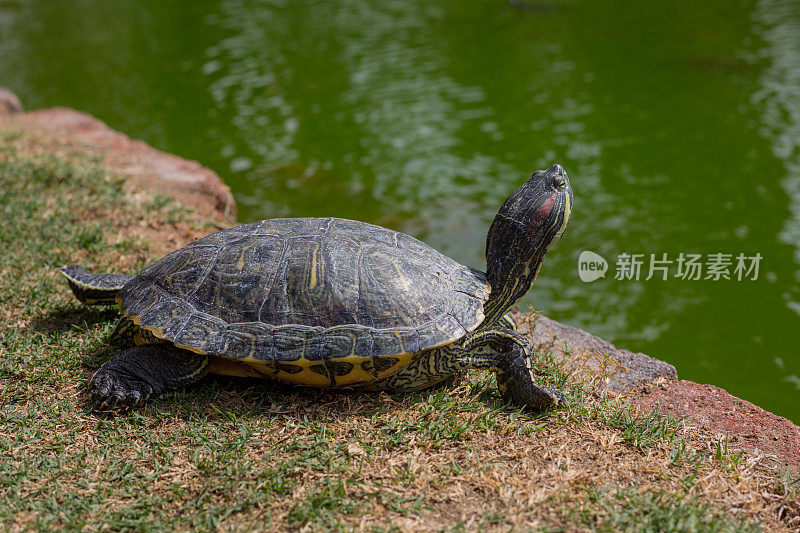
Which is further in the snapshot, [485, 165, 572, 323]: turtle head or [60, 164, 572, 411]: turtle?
[485, 165, 572, 323]: turtle head

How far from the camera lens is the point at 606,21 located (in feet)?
43.9

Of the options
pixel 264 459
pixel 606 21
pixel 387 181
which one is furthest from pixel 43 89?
pixel 264 459

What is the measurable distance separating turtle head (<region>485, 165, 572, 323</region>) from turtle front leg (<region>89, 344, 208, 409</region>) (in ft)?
5.74

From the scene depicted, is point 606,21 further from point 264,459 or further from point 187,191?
point 264,459

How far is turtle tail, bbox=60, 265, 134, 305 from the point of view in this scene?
4074 mm

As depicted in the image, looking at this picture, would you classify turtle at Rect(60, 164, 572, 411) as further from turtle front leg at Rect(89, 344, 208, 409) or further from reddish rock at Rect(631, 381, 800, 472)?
reddish rock at Rect(631, 381, 800, 472)

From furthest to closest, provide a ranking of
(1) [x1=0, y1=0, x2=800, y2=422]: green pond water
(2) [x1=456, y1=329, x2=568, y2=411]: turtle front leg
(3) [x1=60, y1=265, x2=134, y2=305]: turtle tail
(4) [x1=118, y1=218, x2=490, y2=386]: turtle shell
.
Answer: (1) [x1=0, y1=0, x2=800, y2=422]: green pond water < (3) [x1=60, y1=265, x2=134, y2=305]: turtle tail < (2) [x1=456, y1=329, x2=568, y2=411]: turtle front leg < (4) [x1=118, y1=218, x2=490, y2=386]: turtle shell

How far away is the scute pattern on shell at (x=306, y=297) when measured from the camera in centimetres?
338

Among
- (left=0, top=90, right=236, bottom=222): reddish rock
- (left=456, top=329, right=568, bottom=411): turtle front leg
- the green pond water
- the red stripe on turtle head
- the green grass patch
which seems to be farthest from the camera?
(left=0, top=90, right=236, bottom=222): reddish rock

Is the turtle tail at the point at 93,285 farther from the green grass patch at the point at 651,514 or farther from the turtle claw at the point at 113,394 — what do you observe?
the green grass patch at the point at 651,514

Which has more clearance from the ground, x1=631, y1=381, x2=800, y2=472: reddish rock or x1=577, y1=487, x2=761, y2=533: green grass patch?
x1=577, y1=487, x2=761, y2=533: green grass patch

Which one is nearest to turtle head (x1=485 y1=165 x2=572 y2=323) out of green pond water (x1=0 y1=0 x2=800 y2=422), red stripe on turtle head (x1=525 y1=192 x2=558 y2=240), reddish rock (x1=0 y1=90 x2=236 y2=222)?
red stripe on turtle head (x1=525 y1=192 x2=558 y2=240)

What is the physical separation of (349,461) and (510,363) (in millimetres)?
1069

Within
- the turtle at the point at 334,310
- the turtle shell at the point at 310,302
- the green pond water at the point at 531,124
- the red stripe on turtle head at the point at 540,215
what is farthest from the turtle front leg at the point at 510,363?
the green pond water at the point at 531,124
